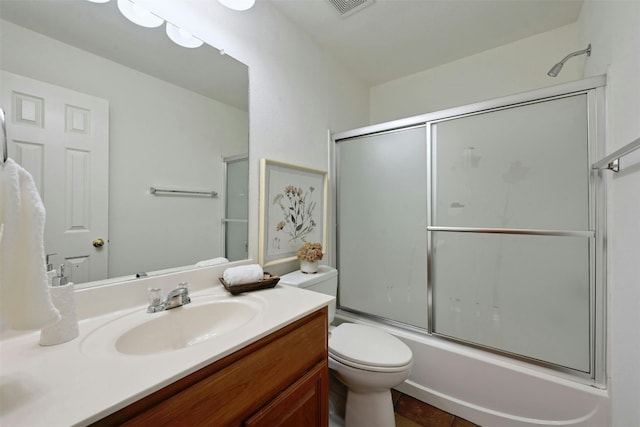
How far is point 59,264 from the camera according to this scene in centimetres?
79

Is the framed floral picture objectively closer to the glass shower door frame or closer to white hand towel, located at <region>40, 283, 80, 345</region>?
white hand towel, located at <region>40, 283, 80, 345</region>

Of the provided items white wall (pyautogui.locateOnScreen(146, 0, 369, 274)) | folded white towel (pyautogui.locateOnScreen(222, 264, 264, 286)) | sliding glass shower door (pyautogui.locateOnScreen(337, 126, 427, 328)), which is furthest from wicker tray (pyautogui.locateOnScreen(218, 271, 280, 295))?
sliding glass shower door (pyautogui.locateOnScreen(337, 126, 427, 328))

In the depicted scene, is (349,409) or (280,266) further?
(280,266)

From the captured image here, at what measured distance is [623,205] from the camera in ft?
3.23

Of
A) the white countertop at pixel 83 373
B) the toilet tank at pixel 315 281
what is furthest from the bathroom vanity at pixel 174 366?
the toilet tank at pixel 315 281

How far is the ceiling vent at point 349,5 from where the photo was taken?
1.49m

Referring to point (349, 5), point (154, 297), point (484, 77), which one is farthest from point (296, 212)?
point (484, 77)

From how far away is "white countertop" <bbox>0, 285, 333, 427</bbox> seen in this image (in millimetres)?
436

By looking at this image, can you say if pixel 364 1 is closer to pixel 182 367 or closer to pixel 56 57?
pixel 56 57

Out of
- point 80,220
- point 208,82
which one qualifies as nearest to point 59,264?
point 80,220

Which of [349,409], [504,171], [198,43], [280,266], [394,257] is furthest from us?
[394,257]

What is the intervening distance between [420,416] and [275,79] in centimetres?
213

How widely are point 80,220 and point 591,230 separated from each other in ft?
6.86

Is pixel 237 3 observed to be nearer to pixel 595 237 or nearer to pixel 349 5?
pixel 349 5
